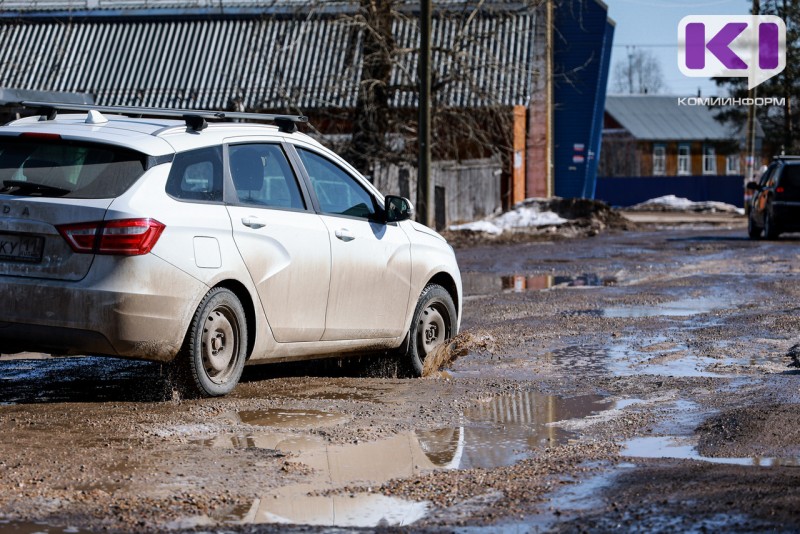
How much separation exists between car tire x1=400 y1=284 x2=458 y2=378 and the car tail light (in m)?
2.70

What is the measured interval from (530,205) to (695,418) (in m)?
28.5

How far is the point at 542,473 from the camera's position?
19.4ft

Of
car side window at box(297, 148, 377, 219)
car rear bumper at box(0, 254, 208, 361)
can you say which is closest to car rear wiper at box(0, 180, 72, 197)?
car rear bumper at box(0, 254, 208, 361)

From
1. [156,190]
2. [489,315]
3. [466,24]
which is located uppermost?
[466,24]

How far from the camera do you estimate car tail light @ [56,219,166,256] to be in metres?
7.18

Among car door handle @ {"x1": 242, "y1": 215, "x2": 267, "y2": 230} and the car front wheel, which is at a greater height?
car door handle @ {"x1": 242, "y1": 215, "x2": 267, "y2": 230}

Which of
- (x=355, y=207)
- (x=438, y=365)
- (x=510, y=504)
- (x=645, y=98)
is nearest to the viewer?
(x=510, y=504)

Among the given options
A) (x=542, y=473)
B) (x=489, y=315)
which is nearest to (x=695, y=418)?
(x=542, y=473)

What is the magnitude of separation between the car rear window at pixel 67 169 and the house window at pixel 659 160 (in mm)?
87923

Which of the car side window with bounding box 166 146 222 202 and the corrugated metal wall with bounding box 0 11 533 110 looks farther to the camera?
the corrugated metal wall with bounding box 0 11 533 110

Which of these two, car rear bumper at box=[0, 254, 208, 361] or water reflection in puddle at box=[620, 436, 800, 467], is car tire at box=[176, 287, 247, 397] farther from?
water reflection in puddle at box=[620, 436, 800, 467]

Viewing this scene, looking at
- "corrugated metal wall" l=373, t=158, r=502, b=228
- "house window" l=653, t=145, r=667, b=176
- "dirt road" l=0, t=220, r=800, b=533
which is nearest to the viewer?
"dirt road" l=0, t=220, r=800, b=533

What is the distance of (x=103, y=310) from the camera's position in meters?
7.16

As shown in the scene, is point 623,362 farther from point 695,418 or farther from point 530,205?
point 530,205
